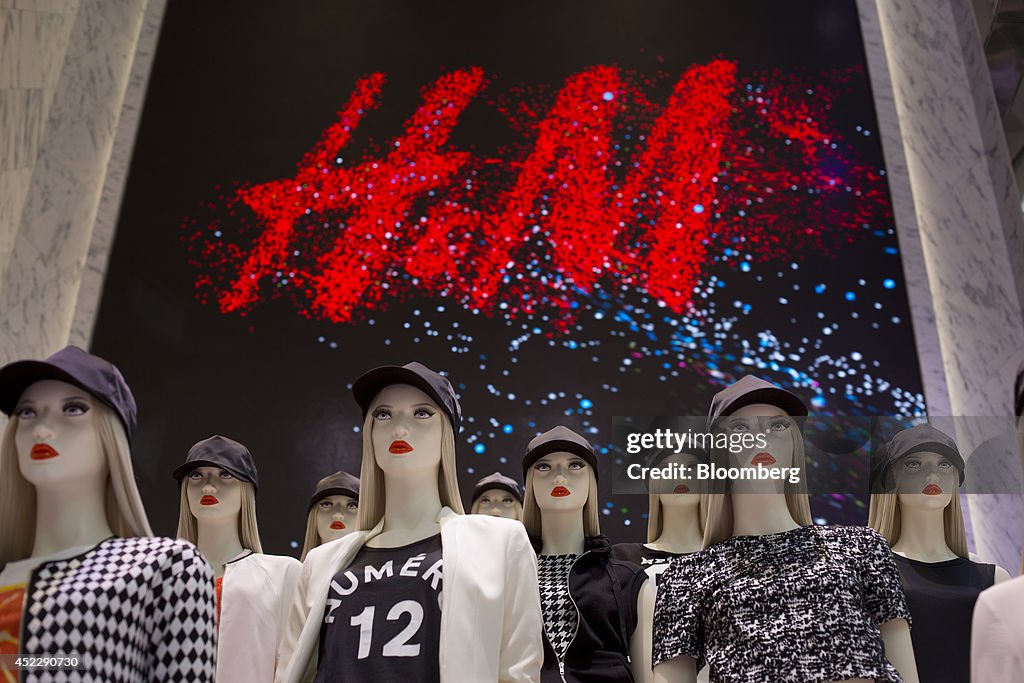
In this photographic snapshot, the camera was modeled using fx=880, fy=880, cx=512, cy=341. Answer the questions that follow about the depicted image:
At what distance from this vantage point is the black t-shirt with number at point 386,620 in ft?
7.48

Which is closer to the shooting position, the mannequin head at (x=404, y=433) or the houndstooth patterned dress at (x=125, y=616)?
the houndstooth patterned dress at (x=125, y=616)

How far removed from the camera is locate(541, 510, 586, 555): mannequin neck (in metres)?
3.42

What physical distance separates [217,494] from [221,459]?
0.48ft

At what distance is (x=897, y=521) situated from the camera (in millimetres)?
3551

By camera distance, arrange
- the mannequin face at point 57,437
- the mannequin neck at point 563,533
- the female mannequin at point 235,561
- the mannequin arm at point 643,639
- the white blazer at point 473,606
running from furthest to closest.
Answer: the mannequin neck at point 563,533 < the female mannequin at point 235,561 < the mannequin arm at point 643,639 < the white blazer at point 473,606 < the mannequin face at point 57,437

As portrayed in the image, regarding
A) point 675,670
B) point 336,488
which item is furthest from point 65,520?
point 336,488

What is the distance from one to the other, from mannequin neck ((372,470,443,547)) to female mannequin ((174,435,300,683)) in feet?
2.98

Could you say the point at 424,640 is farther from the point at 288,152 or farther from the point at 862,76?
the point at 862,76

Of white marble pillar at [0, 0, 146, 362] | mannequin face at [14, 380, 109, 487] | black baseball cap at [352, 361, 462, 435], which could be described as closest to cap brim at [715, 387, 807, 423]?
black baseball cap at [352, 361, 462, 435]

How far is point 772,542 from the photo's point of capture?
7.93 ft

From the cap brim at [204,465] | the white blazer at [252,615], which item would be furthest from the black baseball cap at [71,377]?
the cap brim at [204,465]

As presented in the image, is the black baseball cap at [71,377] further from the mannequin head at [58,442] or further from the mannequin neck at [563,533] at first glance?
the mannequin neck at [563,533]

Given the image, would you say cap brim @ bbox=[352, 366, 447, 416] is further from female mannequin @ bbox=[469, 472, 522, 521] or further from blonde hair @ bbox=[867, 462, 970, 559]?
blonde hair @ bbox=[867, 462, 970, 559]

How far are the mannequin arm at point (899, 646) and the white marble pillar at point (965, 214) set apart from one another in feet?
9.89
